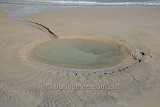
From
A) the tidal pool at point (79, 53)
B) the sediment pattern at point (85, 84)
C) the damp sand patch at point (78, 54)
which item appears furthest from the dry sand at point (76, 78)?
the tidal pool at point (79, 53)

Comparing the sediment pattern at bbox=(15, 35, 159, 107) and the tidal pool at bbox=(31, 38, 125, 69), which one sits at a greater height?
the tidal pool at bbox=(31, 38, 125, 69)

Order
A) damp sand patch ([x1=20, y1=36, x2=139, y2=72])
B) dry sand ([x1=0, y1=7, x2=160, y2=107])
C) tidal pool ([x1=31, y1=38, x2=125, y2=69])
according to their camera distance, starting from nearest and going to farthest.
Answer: dry sand ([x1=0, y1=7, x2=160, y2=107]) → damp sand patch ([x1=20, y1=36, x2=139, y2=72]) → tidal pool ([x1=31, y1=38, x2=125, y2=69])

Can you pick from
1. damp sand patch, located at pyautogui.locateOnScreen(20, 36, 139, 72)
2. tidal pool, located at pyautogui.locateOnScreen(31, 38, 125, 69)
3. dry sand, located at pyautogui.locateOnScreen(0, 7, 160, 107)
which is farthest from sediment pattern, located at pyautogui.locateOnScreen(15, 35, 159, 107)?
tidal pool, located at pyautogui.locateOnScreen(31, 38, 125, 69)

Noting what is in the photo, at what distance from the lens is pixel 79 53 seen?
4.64 meters

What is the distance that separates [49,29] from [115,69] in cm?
263

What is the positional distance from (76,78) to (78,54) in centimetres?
96

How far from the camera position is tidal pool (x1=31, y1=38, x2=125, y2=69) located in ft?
13.9

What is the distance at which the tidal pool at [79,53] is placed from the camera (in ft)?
13.9

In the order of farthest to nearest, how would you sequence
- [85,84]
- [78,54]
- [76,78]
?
1. [78,54]
2. [76,78]
3. [85,84]

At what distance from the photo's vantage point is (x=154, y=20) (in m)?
7.28

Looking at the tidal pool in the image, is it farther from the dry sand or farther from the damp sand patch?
the dry sand

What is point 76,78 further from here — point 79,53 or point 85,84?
point 79,53

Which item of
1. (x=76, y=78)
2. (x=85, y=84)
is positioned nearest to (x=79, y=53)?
(x=76, y=78)

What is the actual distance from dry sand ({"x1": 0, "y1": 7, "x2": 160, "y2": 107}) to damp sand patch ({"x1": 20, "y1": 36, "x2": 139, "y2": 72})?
0.17 metres
